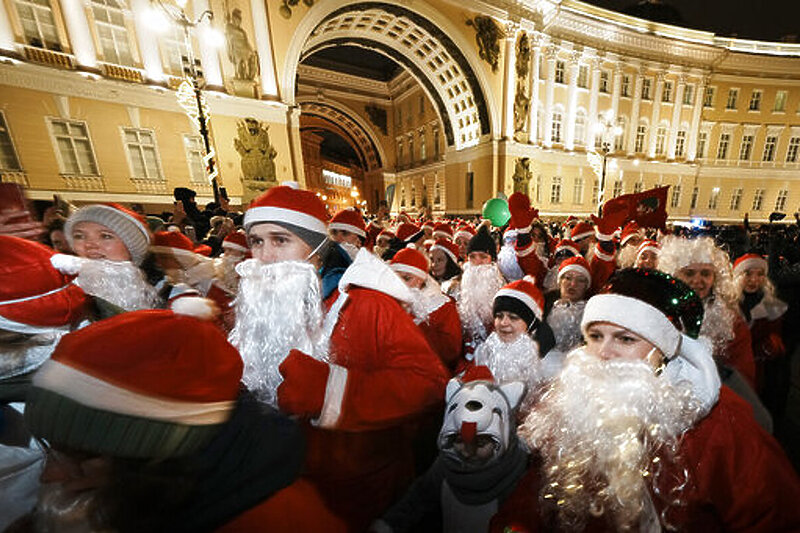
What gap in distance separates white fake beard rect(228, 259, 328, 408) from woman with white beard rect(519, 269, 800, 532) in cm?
130

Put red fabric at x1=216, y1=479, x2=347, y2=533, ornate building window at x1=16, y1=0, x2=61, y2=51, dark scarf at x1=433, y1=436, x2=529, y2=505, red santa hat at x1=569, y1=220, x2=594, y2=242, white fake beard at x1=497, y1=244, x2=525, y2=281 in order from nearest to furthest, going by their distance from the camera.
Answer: red fabric at x1=216, y1=479, x2=347, y2=533
dark scarf at x1=433, y1=436, x2=529, y2=505
white fake beard at x1=497, y1=244, x2=525, y2=281
red santa hat at x1=569, y1=220, x2=594, y2=242
ornate building window at x1=16, y1=0, x2=61, y2=51

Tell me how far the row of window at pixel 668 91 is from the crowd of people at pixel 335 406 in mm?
26949

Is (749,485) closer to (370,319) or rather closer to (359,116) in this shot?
(370,319)

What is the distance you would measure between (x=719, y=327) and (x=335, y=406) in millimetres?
3115

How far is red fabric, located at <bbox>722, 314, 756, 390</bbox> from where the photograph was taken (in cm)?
240

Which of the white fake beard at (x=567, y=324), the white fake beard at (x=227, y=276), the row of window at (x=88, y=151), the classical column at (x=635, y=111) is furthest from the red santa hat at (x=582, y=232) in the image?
the classical column at (x=635, y=111)

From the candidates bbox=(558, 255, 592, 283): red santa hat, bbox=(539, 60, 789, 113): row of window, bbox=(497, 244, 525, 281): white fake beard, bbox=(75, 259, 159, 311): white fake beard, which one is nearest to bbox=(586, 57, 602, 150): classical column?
bbox=(539, 60, 789, 113): row of window

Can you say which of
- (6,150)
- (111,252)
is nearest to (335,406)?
(111,252)

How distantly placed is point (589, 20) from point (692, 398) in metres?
30.5

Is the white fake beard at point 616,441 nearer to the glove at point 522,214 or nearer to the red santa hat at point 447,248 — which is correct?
the red santa hat at point 447,248

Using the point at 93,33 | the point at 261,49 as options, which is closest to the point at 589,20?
the point at 261,49

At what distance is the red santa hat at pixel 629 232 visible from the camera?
623 centimetres

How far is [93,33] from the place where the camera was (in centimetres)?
1052

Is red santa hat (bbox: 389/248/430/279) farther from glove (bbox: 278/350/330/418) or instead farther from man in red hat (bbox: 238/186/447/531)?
glove (bbox: 278/350/330/418)
